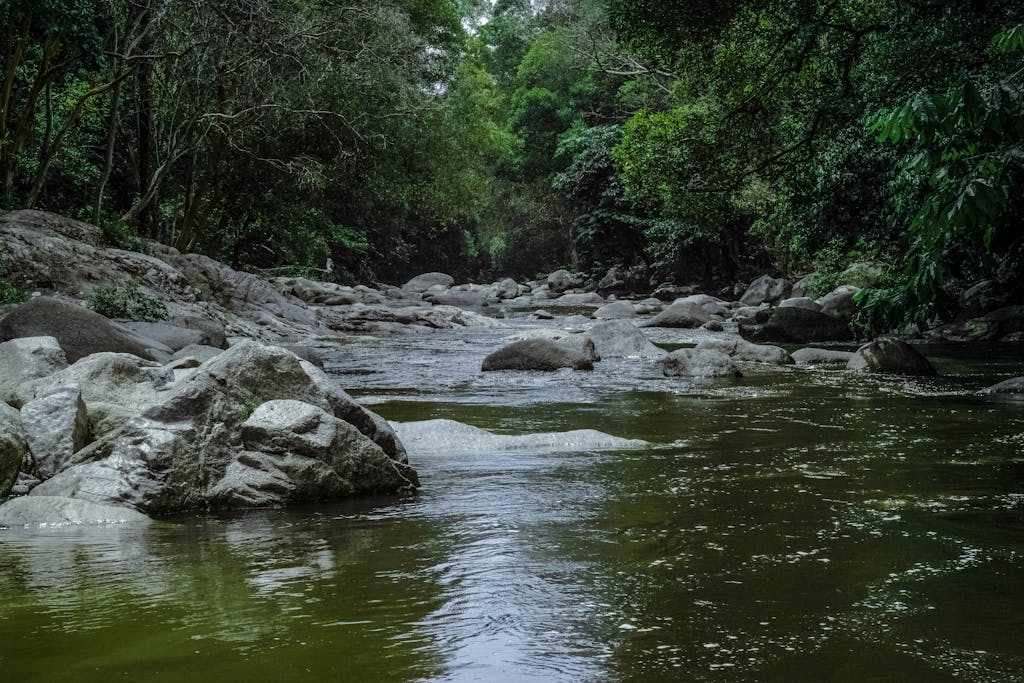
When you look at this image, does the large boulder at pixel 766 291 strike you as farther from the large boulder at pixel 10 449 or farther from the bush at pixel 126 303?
the large boulder at pixel 10 449

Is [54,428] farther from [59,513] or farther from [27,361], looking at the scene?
[27,361]

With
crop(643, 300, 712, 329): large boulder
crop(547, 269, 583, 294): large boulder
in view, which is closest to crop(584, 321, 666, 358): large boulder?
crop(643, 300, 712, 329): large boulder

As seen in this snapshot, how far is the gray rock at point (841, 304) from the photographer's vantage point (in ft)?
62.6

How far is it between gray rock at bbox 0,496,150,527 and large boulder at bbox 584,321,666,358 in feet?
35.6

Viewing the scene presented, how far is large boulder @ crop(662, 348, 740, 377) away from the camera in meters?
12.2

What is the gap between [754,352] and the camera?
14.2 metres

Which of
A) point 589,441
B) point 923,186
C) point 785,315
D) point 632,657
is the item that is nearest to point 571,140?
point 785,315

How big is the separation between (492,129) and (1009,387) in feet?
69.6

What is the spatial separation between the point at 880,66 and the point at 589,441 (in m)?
7.31

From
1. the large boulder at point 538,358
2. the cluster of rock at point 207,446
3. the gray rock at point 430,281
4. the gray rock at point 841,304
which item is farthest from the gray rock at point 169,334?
the gray rock at point 430,281

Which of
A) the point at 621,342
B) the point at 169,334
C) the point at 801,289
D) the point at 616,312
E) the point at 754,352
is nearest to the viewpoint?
the point at 169,334

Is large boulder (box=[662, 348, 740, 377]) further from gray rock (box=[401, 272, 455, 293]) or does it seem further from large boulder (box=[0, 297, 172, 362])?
gray rock (box=[401, 272, 455, 293])

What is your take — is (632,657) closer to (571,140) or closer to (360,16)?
(360,16)

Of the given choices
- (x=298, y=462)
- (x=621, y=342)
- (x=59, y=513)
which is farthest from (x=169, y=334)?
(x=59, y=513)
